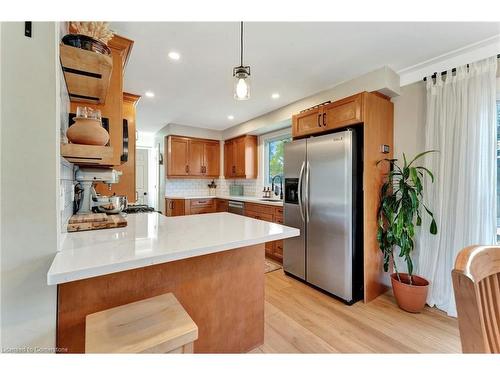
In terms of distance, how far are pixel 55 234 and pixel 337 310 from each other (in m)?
2.29

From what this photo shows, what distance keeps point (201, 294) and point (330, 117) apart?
7.21ft

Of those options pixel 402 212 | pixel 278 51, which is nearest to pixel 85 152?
pixel 278 51

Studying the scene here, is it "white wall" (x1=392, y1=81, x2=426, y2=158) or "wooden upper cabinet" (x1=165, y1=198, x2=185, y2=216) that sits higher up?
"white wall" (x1=392, y1=81, x2=426, y2=158)

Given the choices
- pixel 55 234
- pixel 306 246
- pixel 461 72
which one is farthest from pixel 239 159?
pixel 55 234

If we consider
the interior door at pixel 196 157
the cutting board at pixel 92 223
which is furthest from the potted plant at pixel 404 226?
the interior door at pixel 196 157

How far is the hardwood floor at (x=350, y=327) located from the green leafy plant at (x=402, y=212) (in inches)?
15.1

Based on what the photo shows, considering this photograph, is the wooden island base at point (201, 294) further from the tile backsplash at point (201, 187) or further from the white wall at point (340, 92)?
the tile backsplash at point (201, 187)

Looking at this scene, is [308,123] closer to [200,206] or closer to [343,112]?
[343,112]

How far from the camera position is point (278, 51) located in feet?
6.63

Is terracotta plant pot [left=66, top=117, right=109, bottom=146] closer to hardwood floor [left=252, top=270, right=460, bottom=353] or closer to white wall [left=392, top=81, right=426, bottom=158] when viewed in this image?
hardwood floor [left=252, top=270, right=460, bottom=353]

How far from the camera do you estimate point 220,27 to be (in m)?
1.71

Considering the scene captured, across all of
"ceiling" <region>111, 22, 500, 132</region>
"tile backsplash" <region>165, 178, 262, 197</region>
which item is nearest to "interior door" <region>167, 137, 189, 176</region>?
"tile backsplash" <region>165, 178, 262, 197</region>

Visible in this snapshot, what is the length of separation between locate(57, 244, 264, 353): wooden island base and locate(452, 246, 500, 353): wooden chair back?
1.09 metres

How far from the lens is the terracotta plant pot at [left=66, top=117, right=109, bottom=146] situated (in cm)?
113
